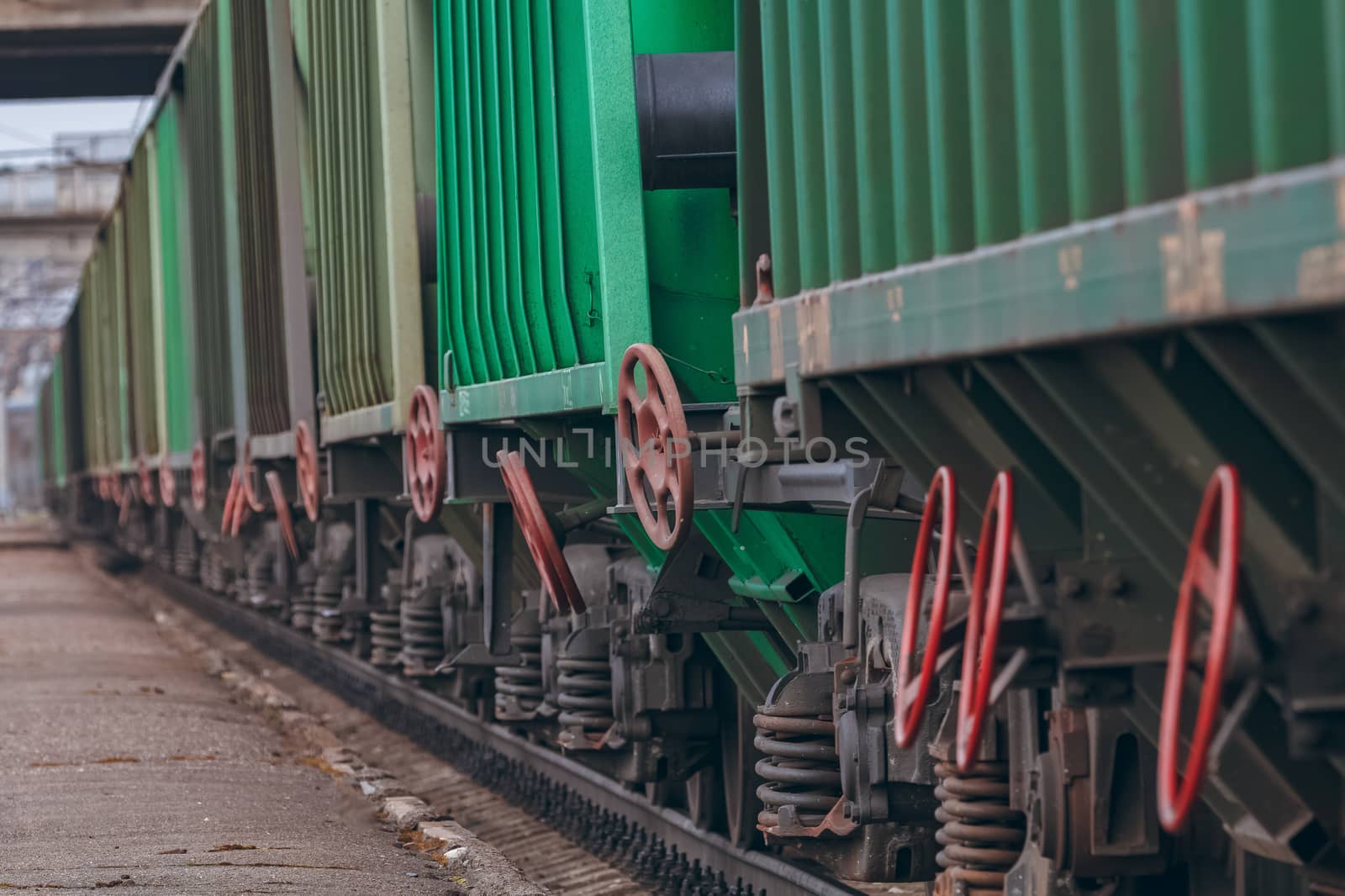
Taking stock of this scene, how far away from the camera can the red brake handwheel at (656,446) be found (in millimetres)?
4656

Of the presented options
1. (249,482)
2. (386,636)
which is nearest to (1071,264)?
(386,636)

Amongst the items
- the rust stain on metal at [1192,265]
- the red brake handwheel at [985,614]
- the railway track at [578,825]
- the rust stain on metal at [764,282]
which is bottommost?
the railway track at [578,825]

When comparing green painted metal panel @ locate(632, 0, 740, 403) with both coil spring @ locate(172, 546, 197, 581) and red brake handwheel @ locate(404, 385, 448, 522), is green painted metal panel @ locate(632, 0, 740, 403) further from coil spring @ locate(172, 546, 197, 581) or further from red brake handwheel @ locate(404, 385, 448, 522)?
coil spring @ locate(172, 546, 197, 581)

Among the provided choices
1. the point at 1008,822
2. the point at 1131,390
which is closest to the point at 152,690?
the point at 1008,822

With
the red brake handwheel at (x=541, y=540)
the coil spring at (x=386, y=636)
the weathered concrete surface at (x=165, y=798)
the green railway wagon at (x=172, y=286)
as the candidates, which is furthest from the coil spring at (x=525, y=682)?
the green railway wagon at (x=172, y=286)

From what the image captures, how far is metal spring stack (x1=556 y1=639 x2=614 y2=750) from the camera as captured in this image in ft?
24.4

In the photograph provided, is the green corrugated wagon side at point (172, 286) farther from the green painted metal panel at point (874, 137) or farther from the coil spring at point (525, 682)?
the green painted metal panel at point (874, 137)

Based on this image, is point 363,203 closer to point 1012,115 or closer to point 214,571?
point 1012,115

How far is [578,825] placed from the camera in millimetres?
8539

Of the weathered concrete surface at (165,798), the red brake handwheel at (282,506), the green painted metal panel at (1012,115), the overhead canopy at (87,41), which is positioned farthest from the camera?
the overhead canopy at (87,41)

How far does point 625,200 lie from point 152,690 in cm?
802

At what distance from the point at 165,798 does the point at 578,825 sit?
180 cm

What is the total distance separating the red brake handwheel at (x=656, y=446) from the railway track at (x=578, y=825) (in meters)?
1.57

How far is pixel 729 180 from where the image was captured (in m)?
5.54
